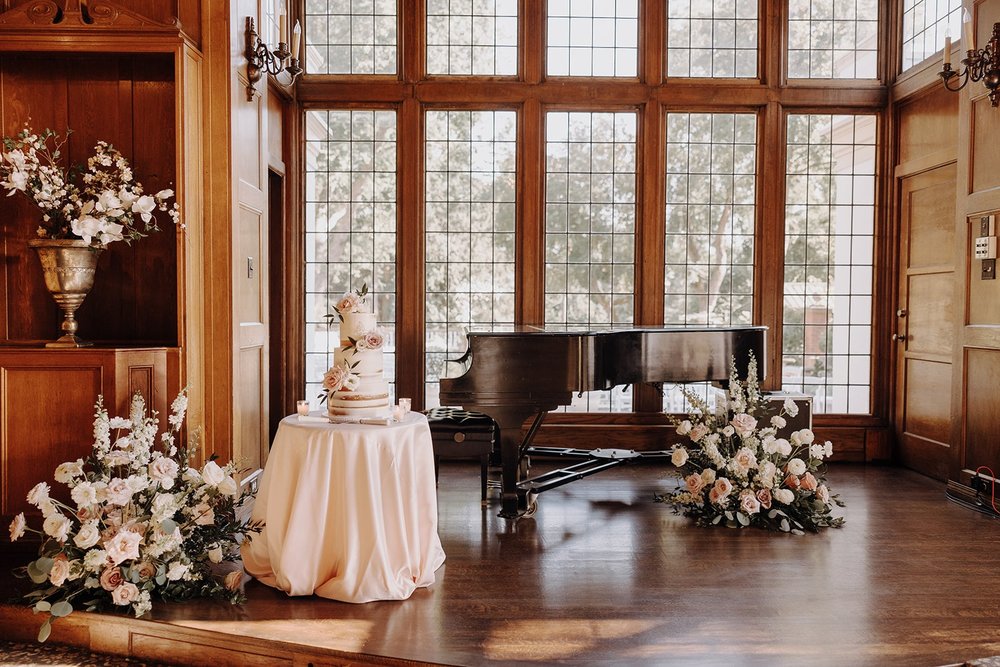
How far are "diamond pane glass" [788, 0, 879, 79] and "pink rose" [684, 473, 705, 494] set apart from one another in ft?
12.0

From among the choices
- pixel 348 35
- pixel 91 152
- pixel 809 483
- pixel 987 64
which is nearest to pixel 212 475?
pixel 91 152

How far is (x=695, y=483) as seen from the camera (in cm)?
455

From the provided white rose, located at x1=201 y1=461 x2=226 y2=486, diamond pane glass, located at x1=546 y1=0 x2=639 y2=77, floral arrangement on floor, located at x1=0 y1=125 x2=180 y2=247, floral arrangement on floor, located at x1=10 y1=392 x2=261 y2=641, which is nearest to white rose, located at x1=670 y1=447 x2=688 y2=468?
floral arrangement on floor, located at x1=10 y1=392 x2=261 y2=641

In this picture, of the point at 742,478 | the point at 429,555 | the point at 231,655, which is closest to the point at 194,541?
the point at 231,655

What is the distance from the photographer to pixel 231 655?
2902mm

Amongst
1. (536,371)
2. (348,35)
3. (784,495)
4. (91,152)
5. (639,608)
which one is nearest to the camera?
(639,608)

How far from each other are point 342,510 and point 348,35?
4.39 metres

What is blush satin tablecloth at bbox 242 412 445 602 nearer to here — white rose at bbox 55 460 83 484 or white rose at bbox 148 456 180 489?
white rose at bbox 148 456 180 489

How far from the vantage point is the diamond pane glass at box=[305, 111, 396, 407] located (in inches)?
248

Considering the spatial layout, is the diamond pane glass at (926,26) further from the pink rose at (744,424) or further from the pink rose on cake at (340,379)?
the pink rose on cake at (340,379)

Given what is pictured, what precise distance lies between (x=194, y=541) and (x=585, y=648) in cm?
170

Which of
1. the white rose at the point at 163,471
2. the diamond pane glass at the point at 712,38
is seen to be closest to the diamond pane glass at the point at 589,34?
the diamond pane glass at the point at 712,38

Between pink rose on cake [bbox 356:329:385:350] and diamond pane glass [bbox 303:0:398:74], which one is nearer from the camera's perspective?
pink rose on cake [bbox 356:329:385:350]

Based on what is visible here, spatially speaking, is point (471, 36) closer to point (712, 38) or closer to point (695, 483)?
point (712, 38)
